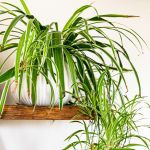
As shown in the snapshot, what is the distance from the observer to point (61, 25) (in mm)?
1500

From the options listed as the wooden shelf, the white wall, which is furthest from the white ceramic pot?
the white wall

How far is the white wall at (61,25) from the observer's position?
1406mm

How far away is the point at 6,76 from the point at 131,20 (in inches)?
32.6

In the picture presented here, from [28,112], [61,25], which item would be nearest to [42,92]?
[28,112]

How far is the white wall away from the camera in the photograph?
1.41 metres

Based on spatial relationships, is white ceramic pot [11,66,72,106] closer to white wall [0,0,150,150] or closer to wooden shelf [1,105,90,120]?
wooden shelf [1,105,90,120]

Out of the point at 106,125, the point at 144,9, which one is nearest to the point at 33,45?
the point at 106,125

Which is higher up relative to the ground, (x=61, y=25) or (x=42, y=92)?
(x=61, y=25)

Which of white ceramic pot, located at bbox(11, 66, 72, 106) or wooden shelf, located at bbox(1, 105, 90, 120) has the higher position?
white ceramic pot, located at bbox(11, 66, 72, 106)

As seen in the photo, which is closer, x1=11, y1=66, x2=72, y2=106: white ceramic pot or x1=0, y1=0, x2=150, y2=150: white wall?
x1=11, y1=66, x2=72, y2=106: white ceramic pot

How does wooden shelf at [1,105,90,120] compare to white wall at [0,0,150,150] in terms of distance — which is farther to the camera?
white wall at [0,0,150,150]

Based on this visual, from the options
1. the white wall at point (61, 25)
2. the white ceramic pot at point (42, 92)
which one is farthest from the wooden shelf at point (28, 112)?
the white wall at point (61, 25)

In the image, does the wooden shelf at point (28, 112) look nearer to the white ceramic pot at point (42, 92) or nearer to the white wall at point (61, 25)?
the white ceramic pot at point (42, 92)

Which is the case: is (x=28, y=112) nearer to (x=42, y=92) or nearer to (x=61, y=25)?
(x=42, y=92)
